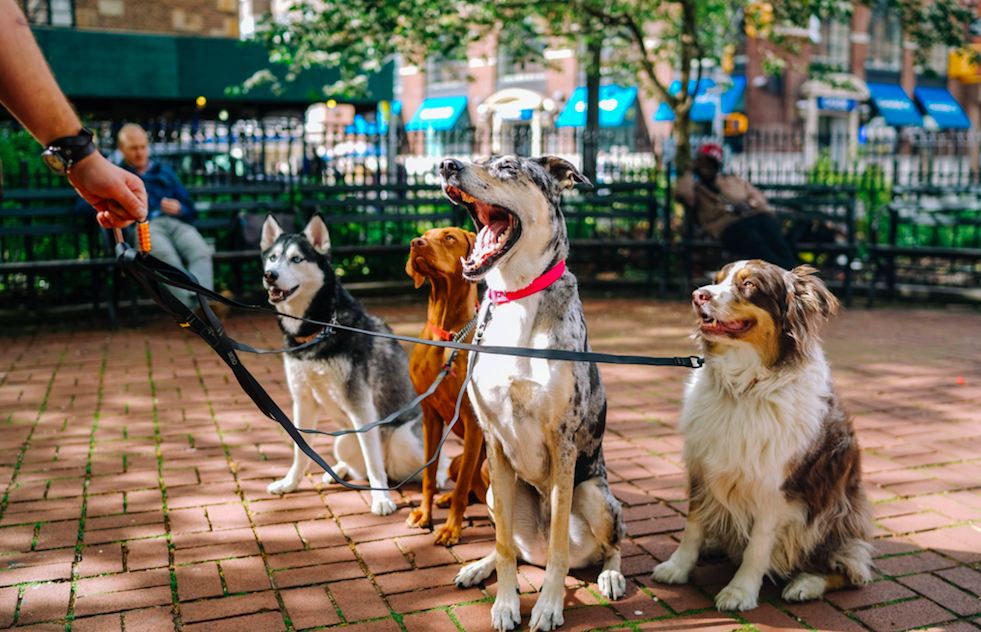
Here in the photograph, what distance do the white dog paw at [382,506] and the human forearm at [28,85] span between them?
2.29 meters

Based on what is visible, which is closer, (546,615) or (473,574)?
(546,615)

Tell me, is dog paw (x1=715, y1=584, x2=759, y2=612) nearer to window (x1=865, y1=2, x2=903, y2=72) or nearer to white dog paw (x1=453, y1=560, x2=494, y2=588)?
white dog paw (x1=453, y1=560, x2=494, y2=588)

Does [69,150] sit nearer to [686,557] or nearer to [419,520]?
[419,520]

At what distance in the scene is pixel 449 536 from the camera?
3.57m

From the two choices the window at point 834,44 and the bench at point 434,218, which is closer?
the bench at point 434,218

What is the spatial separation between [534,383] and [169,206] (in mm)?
6232

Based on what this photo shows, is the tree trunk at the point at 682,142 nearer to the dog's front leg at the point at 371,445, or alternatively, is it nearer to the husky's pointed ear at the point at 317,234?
the husky's pointed ear at the point at 317,234

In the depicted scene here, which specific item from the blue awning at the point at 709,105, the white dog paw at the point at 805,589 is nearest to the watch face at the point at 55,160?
the white dog paw at the point at 805,589

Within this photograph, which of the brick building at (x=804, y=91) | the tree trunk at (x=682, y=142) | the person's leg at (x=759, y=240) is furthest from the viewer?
the brick building at (x=804, y=91)

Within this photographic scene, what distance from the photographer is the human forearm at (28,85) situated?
82.0 inches

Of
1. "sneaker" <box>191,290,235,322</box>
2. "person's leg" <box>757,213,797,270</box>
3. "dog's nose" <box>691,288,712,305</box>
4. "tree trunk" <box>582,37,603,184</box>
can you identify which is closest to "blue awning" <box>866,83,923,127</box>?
"tree trunk" <box>582,37,603,184</box>

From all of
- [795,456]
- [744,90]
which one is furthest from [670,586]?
[744,90]

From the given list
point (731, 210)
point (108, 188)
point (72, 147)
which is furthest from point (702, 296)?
point (731, 210)

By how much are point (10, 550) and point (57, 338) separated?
519 cm
